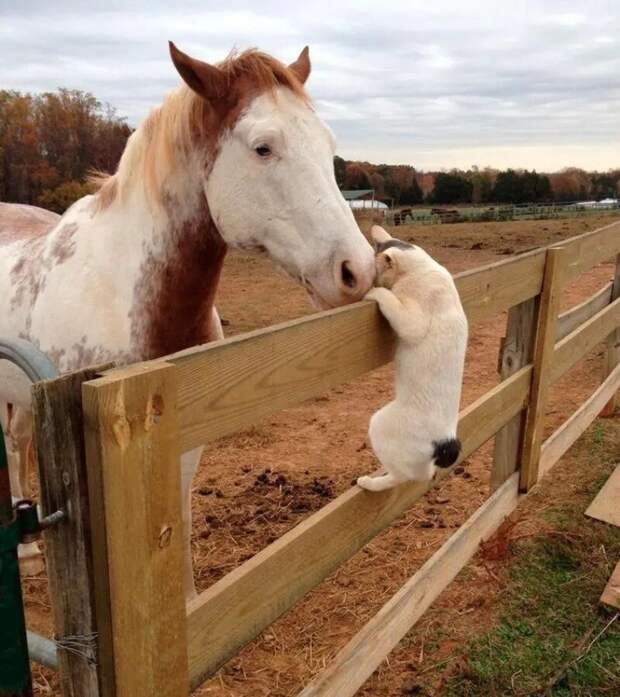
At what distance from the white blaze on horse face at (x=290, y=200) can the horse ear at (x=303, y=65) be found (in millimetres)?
479

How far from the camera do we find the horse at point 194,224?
6.80 ft

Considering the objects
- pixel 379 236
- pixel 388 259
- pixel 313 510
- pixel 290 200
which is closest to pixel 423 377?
pixel 388 259

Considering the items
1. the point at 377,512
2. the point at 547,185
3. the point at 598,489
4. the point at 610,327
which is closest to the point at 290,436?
the point at 598,489

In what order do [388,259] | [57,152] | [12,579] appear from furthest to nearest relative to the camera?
[57,152], [388,259], [12,579]

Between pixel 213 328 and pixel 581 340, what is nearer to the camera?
pixel 213 328

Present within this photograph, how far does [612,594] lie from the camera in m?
2.88

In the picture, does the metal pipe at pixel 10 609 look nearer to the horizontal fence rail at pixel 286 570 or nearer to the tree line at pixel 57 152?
the horizontal fence rail at pixel 286 570

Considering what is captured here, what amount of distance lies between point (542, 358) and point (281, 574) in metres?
2.06

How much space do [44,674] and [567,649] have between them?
7.20 feet

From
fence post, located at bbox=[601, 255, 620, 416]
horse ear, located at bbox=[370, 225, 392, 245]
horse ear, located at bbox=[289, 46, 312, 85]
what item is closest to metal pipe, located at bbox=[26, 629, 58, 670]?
horse ear, located at bbox=[370, 225, 392, 245]

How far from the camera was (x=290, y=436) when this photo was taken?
5.03m

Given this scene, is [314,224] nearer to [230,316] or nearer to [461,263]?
[230,316]

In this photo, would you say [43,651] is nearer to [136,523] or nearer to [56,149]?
[136,523]

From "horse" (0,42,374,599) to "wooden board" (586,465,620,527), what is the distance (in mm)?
2392
